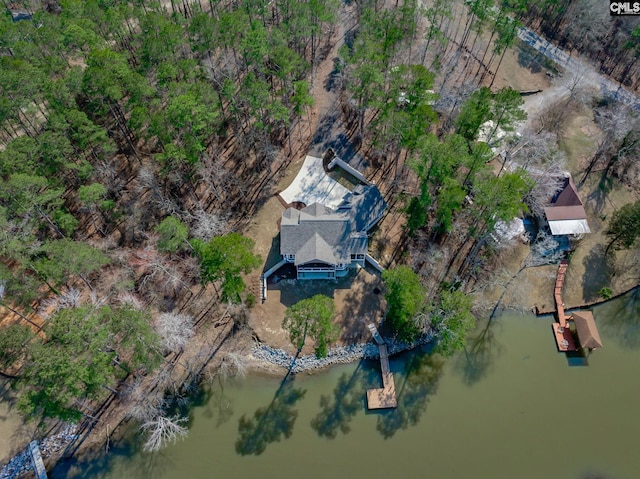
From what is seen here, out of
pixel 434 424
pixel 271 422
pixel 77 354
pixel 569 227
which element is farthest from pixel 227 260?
pixel 569 227

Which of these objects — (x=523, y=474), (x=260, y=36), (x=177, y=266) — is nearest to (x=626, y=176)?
(x=523, y=474)

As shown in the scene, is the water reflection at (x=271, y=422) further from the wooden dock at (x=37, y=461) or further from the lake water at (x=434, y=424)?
the wooden dock at (x=37, y=461)

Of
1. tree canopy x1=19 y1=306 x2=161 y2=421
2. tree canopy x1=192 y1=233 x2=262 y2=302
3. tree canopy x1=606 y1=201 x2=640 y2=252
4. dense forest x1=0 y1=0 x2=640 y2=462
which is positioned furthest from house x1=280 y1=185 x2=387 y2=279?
tree canopy x1=606 y1=201 x2=640 y2=252

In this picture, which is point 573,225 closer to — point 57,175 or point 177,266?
point 177,266

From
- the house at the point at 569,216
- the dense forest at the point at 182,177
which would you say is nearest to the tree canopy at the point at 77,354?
the dense forest at the point at 182,177

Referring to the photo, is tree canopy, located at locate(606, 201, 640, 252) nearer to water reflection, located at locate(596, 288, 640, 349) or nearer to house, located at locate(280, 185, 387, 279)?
water reflection, located at locate(596, 288, 640, 349)

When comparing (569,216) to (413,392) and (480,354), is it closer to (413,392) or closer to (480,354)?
(480,354)
